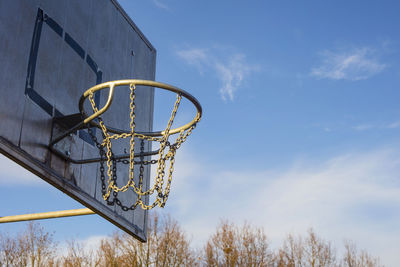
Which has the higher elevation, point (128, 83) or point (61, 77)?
point (61, 77)

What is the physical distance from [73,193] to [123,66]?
1.67 metres

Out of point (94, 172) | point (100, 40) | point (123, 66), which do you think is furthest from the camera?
point (123, 66)

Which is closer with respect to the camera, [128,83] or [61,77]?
[128,83]

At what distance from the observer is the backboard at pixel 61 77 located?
11.2 feet

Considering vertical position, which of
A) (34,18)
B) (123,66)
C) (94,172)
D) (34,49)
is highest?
(123,66)

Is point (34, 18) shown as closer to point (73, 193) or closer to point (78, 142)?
point (78, 142)

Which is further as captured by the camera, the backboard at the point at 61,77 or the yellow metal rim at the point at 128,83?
the yellow metal rim at the point at 128,83

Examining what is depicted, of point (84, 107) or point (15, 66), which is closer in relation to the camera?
point (15, 66)

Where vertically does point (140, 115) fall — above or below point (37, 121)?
above

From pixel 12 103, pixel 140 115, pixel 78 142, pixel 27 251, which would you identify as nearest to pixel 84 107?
pixel 78 142

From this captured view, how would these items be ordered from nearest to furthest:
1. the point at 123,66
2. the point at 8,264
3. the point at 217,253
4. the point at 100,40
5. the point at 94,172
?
the point at 94,172 < the point at 100,40 < the point at 123,66 < the point at 8,264 < the point at 217,253

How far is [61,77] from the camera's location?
3957 mm

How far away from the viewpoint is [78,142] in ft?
13.6

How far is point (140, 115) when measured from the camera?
5.32 meters
